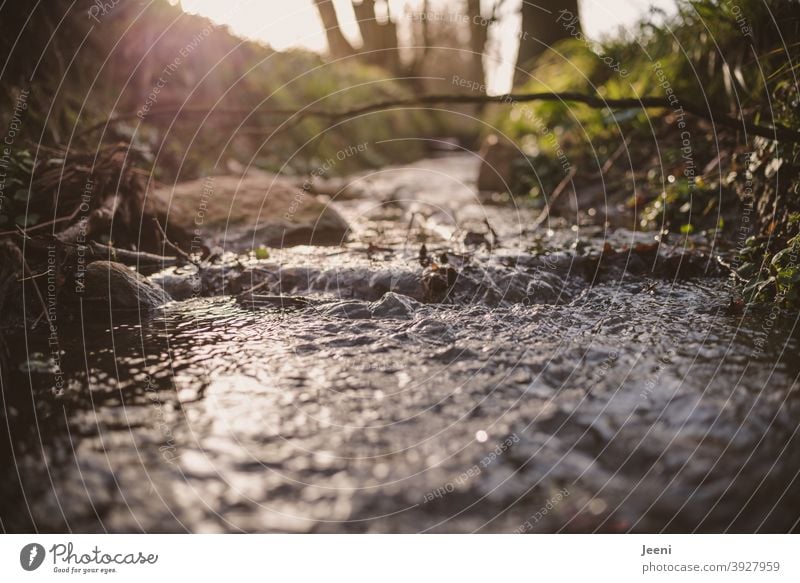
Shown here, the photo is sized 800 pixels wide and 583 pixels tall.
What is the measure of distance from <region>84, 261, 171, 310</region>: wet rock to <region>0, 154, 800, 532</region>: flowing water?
144mm

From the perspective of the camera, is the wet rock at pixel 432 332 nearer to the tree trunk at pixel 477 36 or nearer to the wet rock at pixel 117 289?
the wet rock at pixel 117 289

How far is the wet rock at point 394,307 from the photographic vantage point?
101 inches

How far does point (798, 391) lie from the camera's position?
1740 millimetres

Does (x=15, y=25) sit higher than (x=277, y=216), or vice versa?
(x=15, y=25)

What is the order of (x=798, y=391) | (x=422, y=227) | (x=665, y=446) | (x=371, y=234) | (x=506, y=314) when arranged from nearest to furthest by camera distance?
(x=665, y=446), (x=798, y=391), (x=506, y=314), (x=371, y=234), (x=422, y=227)

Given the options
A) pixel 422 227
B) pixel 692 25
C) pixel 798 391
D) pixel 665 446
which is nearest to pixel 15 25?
pixel 422 227

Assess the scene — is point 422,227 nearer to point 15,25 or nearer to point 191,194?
point 191,194

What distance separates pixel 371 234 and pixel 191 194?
1766 millimetres

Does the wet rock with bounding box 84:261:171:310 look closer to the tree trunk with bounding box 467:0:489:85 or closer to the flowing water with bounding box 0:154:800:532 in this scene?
the flowing water with bounding box 0:154:800:532

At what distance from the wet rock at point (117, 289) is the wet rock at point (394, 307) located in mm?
1179

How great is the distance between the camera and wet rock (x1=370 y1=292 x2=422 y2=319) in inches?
101

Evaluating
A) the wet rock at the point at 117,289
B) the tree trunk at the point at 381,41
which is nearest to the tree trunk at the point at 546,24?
the wet rock at the point at 117,289

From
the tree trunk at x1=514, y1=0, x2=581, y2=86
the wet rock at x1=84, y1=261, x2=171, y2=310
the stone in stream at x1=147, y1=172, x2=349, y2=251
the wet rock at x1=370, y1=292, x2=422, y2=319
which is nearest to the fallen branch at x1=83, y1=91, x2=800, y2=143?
the wet rock at x1=84, y1=261, x2=171, y2=310
